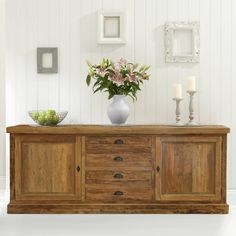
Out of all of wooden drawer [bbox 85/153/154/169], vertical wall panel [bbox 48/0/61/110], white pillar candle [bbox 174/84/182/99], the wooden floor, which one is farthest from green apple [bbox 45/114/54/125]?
white pillar candle [bbox 174/84/182/99]

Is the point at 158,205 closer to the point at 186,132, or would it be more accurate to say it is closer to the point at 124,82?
the point at 186,132

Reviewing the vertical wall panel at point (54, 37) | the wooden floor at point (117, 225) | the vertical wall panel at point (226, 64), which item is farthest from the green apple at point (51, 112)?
the vertical wall panel at point (226, 64)

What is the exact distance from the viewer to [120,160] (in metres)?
3.64

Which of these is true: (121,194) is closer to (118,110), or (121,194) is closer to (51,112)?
(118,110)

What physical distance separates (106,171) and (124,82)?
0.77 meters

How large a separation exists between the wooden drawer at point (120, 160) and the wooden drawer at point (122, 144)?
0.03 meters

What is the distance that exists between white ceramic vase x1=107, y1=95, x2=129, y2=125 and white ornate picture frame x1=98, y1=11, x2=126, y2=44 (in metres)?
0.57

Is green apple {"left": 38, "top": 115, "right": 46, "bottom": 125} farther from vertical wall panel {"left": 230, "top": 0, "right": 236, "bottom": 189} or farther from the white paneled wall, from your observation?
vertical wall panel {"left": 230, "top": 0, "right": 236, "bottom": 189}

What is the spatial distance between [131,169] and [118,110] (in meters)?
0.52

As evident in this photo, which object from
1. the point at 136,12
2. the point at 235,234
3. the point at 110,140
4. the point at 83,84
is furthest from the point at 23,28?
the point at 235,234

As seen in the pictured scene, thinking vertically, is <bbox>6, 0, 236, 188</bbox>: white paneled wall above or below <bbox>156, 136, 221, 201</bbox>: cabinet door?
above

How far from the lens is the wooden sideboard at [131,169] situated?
364 cm

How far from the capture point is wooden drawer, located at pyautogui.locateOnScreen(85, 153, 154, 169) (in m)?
3.64

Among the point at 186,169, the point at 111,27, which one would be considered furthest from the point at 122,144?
the point at 111,27
